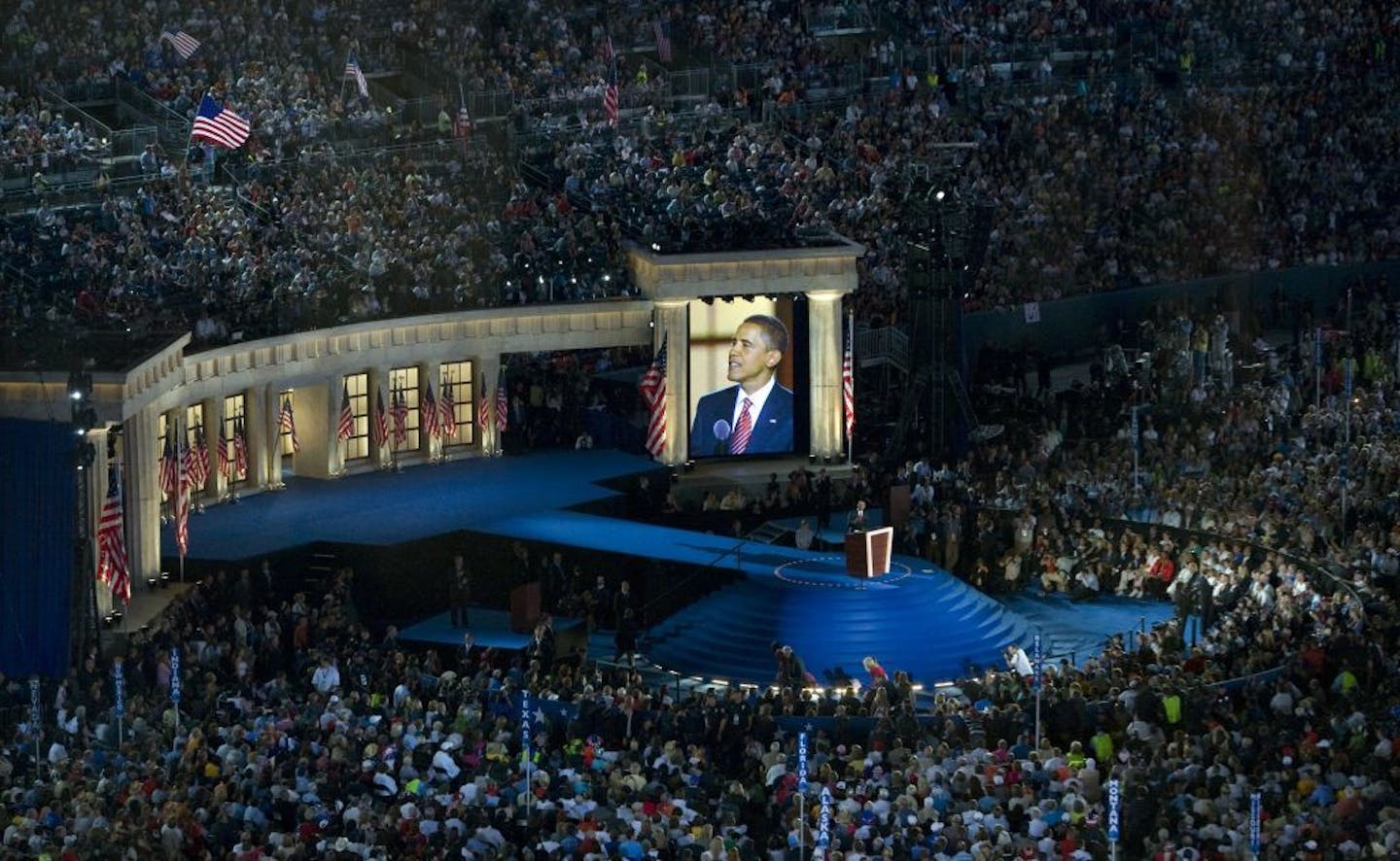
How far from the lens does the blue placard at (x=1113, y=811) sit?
125ft

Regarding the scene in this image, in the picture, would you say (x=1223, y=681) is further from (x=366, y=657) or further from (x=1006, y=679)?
(x=366, y=657)

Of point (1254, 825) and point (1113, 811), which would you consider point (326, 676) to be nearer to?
point (1113, 811)

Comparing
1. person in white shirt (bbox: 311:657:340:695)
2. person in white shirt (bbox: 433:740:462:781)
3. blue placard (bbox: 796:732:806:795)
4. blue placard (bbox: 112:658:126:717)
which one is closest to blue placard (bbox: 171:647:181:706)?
blue placard (bbox: 112:658:126:717)

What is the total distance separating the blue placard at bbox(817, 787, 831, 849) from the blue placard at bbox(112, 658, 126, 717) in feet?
37.1

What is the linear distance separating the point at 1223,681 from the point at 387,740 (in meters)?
13.0

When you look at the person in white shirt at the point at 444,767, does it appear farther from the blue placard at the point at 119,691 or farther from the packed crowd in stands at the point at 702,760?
the blue placard at the point at 119,691

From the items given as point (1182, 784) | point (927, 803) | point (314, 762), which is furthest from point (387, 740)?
point (1182, 784)

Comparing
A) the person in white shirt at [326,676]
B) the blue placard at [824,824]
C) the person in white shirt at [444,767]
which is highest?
the person in white shirt at [326,676]

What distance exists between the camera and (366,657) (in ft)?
162

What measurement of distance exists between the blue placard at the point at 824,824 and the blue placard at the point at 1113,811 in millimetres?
3491

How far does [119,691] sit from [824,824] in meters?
11.9

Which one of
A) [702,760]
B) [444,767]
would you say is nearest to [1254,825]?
[702,760]

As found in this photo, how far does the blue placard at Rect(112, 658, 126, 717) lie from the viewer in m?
45.4

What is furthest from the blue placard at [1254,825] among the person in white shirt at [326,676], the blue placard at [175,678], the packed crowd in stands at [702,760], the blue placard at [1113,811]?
the blue placard at [175,678]
